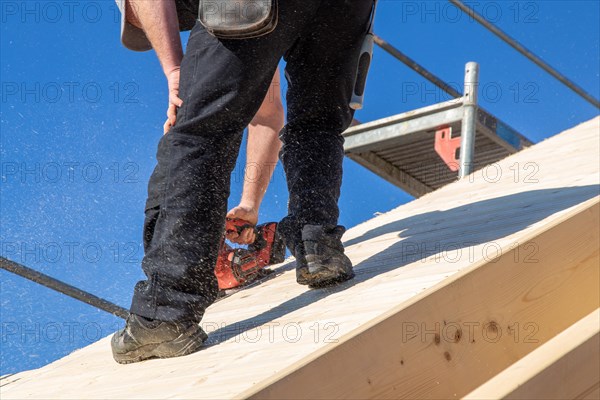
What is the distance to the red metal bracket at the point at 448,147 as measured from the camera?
16.9 ft

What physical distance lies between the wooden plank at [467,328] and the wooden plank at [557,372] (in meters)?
0.26

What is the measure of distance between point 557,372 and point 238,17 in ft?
3.47

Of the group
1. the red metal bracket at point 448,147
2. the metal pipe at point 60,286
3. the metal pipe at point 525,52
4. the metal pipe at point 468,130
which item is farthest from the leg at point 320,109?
the metal pipe at point 525,52

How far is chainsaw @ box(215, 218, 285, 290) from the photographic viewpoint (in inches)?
117

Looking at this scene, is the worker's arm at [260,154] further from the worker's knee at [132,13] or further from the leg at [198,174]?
the leg at [198,174]

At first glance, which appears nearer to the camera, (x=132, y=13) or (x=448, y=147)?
(x=132, y=13)

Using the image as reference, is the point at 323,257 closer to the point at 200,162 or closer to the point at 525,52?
the point at 200,162

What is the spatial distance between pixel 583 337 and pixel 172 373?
81cm

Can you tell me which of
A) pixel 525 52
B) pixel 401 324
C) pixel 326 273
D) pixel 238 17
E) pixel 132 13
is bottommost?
pixel 401 324

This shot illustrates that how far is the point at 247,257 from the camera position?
9.89 ft

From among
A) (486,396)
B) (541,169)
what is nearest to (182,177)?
(486,396)

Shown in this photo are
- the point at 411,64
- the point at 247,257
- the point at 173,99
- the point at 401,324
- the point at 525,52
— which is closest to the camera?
the point at 401,324

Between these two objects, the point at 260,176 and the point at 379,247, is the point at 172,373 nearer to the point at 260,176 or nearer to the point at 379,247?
the point at 379,247

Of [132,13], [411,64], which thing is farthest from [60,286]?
[411,64]
